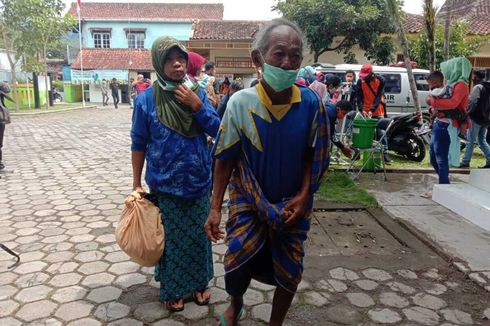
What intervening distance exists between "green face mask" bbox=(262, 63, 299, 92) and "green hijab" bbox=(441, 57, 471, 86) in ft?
12.6

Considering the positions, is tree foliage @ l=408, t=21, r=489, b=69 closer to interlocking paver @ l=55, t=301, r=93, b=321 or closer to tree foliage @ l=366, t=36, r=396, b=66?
tree foliage @ l=366, t=36, r=396, b=66

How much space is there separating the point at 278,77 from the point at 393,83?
10.1 m

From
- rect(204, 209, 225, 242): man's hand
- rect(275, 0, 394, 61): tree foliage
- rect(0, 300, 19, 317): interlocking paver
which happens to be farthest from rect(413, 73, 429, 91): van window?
rect(0, 300, 19, 317): interlocking paver

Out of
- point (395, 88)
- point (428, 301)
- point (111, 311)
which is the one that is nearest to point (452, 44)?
point (395, 88)

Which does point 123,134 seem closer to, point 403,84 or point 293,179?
point 403,84

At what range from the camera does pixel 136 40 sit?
3403 cm

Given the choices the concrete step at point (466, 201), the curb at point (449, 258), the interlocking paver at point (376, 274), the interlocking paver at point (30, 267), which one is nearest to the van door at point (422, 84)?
the concrete step at point (466, 201)

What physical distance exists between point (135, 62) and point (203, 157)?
1192 inches

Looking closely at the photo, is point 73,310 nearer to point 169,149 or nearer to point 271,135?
point 169,149

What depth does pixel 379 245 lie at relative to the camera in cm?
384

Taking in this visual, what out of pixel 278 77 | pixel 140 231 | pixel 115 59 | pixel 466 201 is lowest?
pixel 466 201

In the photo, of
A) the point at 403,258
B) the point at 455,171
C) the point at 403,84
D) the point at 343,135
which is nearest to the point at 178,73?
the point at 403,258

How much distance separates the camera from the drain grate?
371 cm

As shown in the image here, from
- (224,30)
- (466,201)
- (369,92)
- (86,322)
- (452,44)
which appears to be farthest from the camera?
(224,30)
